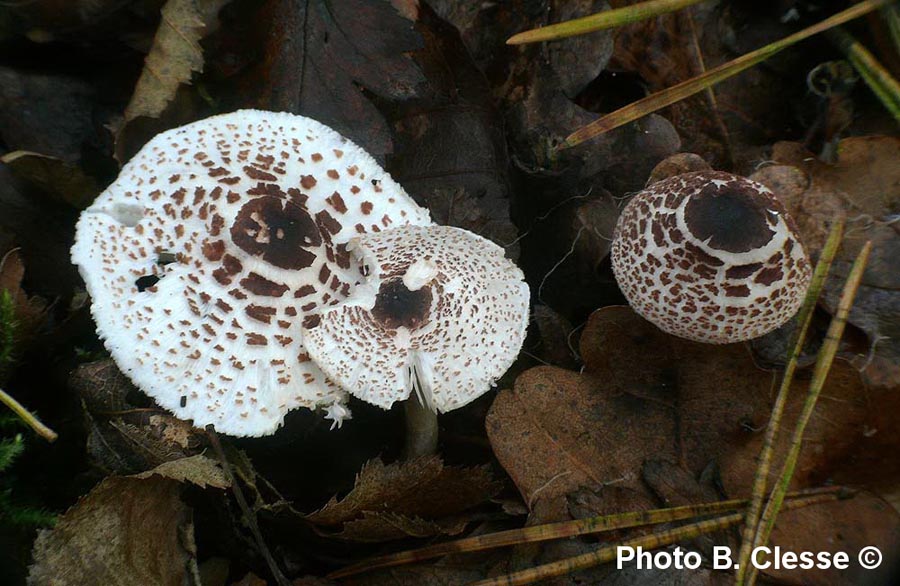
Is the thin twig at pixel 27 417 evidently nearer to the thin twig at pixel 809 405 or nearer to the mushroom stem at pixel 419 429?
the mushroom stem at pixel 419 429

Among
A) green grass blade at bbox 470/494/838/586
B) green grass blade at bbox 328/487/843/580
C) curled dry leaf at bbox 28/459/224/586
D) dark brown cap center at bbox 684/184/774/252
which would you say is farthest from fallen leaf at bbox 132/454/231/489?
dark brown cap center at bbox 684/184/774/252

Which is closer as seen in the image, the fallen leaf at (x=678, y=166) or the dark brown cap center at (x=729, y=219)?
the dark brown cap center at (x=729, y=219)

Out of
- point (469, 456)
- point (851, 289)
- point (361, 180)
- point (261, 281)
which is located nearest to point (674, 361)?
point (851, 289)

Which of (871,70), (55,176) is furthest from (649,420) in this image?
(55,176)

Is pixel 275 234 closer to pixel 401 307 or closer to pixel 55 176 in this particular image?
pixel 401 307

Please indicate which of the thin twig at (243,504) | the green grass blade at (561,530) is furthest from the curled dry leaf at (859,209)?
the thin twig at (243,504)

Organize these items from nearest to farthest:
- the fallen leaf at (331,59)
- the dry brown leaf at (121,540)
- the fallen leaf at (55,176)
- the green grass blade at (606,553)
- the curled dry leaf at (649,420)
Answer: the dry brown leaf at (121,540) → the green grass blade at (606,553) → the curled dry leaf at (649,420) → the fallen leaf at (55,176) → the fallen leaf at (331,59)
